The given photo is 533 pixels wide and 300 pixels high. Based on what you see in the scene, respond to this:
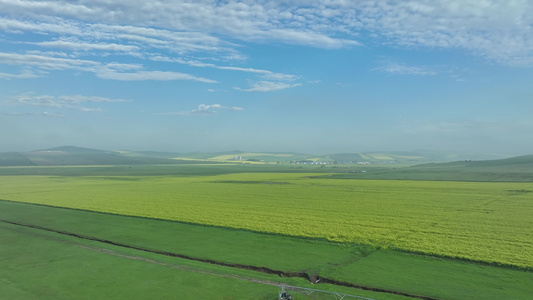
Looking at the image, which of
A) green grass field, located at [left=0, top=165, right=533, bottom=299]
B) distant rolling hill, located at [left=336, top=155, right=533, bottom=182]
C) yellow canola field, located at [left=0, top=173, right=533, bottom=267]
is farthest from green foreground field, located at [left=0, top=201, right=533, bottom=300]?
distant rolling hill, located at [left=336, top=155, right=533, bottom=182]

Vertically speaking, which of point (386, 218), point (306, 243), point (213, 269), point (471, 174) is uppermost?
point (471, 174)

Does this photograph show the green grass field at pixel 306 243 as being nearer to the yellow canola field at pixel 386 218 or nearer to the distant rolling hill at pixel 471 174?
the yellow canola field at pixel 386 218

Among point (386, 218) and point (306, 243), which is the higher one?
point (386, 218)

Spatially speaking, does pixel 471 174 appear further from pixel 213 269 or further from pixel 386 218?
pixel 213 269

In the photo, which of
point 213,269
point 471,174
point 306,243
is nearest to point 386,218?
point 306,243

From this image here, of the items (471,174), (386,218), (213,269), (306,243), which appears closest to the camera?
(213,269)

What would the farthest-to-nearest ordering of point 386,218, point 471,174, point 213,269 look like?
1. point 471,174
2. point 386,218
3. point 213,269

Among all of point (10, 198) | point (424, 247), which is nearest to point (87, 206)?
point (10, 198)

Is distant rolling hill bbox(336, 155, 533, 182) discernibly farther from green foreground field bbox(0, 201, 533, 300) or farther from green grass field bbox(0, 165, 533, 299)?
green foreground field bbox(0, 201, 533, 300)

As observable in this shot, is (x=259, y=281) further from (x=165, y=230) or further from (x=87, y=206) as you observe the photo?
(x=87, y=206)
